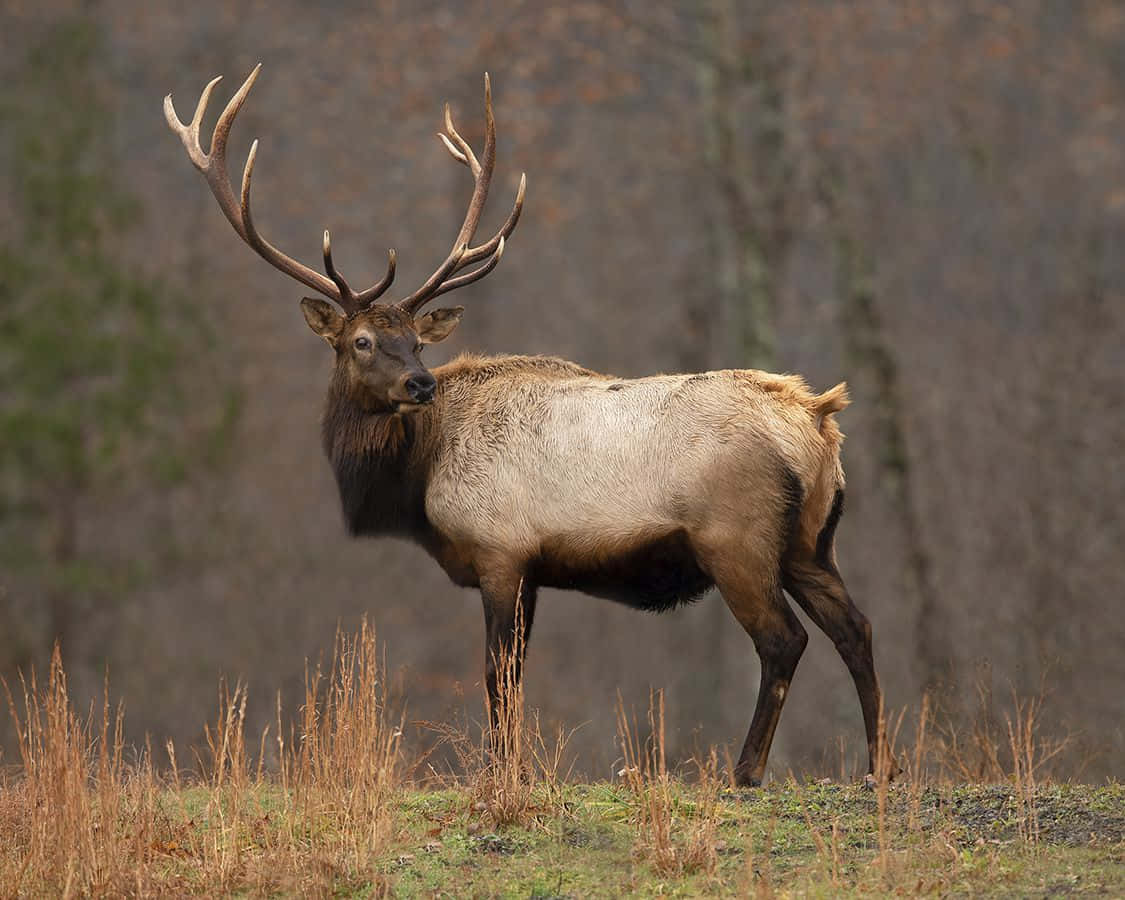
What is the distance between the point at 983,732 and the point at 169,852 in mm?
3860

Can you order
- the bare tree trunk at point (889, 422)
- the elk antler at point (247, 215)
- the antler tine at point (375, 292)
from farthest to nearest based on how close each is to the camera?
the bare tree trunk at point (889, 422) < the elk antler at point (247, 215) < the antler tine at point (375, 292)

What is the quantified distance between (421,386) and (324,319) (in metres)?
0.86

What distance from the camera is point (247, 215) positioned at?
8.23 metres

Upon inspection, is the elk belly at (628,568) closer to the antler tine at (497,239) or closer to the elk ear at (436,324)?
the elk ear at (436,324)

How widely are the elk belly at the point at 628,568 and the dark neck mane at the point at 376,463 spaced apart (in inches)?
34.7

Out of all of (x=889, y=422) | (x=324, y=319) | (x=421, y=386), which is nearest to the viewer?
(x=421, y=386)

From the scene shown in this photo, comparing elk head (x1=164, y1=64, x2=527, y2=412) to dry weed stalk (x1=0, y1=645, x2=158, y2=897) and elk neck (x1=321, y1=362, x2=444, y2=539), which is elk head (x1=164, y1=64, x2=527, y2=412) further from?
dry weed stalk (x1=0, y1=645, x2=158, y2=897)

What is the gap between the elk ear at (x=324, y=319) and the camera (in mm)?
8148

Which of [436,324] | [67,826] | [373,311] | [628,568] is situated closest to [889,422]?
[436,324]

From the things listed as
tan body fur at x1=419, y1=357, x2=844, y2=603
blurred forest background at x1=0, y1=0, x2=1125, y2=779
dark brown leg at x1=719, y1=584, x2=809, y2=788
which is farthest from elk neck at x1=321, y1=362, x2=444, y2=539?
blurred forest background at x1=0, y1=0, x2=1125, y2=779

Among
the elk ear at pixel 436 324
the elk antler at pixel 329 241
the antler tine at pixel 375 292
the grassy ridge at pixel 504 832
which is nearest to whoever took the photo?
the grassy ridge at pixel 504 832

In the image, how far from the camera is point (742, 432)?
7.18 meters

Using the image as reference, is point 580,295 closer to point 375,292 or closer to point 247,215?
point 247,215

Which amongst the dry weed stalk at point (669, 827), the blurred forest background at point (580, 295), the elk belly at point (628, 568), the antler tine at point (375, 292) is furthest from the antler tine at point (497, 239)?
the blurred forest background at point (580, 295)
